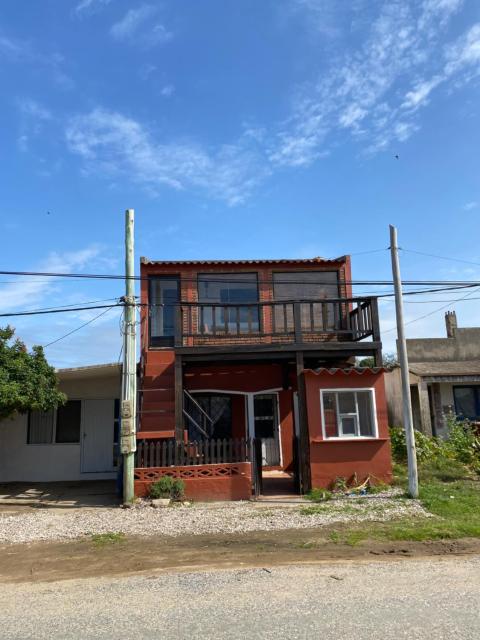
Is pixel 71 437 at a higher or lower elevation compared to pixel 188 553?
higher

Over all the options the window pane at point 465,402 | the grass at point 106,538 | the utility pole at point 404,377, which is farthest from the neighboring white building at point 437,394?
the grass at point 106,538

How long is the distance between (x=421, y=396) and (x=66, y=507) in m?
13.2

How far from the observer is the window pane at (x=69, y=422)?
48.1 ft

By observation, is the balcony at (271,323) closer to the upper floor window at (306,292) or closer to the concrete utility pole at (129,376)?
the upper floor window at (306,292)

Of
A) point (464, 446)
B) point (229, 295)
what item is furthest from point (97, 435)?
point (464, 446)

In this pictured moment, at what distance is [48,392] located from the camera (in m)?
12.0

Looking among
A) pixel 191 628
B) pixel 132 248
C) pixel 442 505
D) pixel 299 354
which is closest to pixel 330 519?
pixel 442 505

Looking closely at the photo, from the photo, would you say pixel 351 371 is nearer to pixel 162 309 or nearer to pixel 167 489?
pixel 167 489

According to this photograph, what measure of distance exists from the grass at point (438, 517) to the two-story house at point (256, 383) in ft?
4.39

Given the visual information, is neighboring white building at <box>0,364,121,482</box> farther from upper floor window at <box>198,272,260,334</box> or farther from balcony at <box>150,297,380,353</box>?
upper floor window at <box>198,272,260,334</box>

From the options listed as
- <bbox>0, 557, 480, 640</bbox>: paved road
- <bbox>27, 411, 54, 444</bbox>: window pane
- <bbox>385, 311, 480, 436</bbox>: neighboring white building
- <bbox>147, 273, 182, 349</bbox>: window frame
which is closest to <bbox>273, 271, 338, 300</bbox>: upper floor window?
<bbox>147, 273, 182, 349</bbox>: window frame

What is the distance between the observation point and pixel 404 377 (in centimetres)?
1076

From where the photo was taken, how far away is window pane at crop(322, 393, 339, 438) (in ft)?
38.7

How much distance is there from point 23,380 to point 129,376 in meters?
2.76
